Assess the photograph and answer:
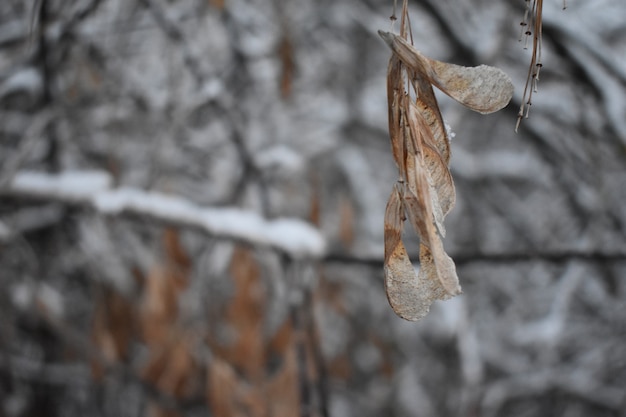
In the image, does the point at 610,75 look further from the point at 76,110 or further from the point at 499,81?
the point at 76,110

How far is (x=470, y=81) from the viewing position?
293mm

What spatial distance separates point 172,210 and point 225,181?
272mm

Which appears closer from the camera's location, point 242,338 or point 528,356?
point 242,338

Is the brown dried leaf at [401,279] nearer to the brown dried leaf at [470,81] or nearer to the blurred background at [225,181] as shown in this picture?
the brown dried leaf at [470,81]

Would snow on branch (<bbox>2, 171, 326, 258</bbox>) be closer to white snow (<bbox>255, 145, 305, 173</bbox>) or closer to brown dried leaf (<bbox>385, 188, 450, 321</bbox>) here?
white snow (<bbox>255, 145, 305, 173</bbox>)

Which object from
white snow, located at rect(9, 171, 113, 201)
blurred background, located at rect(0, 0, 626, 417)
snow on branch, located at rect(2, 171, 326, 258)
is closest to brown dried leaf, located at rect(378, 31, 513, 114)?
blurred background, located at rect(0, 0, 626, 417)

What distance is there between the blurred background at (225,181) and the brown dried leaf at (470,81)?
0.88 m

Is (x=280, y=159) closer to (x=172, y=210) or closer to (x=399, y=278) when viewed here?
(x=172, y=210)

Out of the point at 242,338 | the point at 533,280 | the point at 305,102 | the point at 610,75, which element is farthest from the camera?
the point at 533,280

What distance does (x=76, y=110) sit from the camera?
146cm

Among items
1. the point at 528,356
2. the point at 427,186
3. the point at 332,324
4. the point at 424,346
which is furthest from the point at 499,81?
the point at 528,356

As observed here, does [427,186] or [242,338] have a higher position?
[427,186]

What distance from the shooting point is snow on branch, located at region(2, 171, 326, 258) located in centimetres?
129

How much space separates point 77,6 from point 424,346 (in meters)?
1.72
